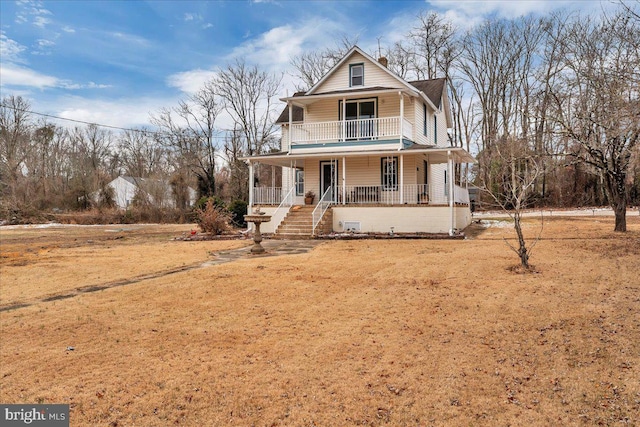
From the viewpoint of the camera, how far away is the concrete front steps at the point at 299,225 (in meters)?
18.6

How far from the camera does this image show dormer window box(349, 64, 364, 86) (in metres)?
23.1

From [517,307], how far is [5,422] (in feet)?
21.7

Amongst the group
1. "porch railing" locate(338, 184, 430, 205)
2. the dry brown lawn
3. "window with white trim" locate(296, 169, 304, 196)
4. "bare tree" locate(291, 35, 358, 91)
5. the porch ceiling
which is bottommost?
the dry brown lawn

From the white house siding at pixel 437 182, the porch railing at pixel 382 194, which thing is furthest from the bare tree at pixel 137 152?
the porch railing at pixel 382 194

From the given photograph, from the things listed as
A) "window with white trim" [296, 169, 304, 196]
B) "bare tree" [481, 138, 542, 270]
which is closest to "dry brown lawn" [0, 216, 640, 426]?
"bare tree" [481, 138, 542, 270]

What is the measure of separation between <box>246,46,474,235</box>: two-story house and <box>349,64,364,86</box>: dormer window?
0.17 feet

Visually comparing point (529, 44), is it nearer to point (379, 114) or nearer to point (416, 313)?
point (379, 114)

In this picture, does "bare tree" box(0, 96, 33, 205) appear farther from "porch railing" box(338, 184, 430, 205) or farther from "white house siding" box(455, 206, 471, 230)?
"white house siding" box(455, 206, 471, 230)

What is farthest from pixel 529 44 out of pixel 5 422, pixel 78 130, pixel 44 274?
pixel 78 130

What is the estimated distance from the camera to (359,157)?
891 inches

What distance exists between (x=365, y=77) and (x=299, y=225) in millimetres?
9227

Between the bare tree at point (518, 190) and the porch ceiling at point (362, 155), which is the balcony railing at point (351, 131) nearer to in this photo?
the porch ceiling at point (362, 155)

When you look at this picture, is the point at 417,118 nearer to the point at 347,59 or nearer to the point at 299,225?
the point at 347,59

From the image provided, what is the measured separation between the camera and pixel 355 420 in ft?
13.5
